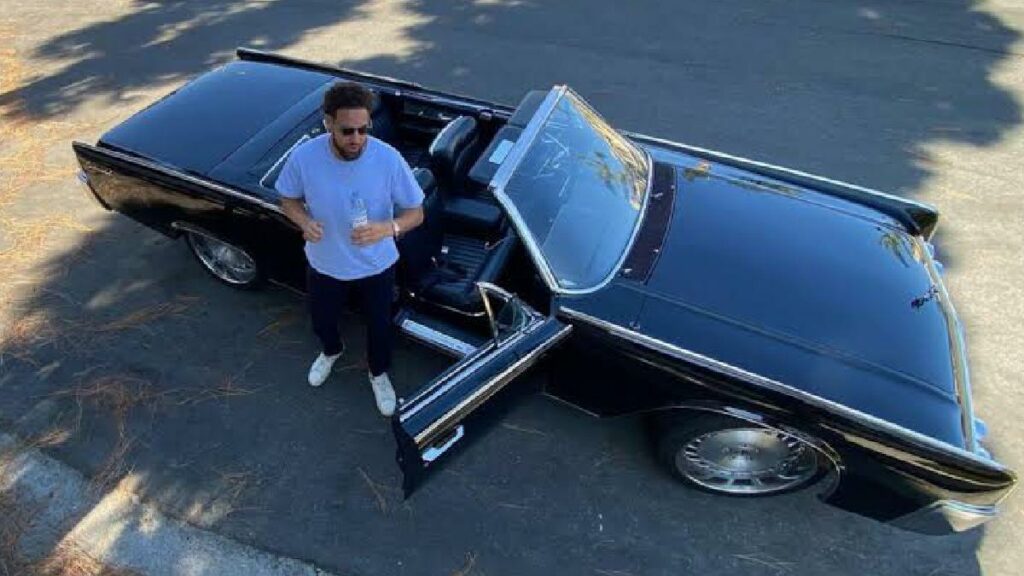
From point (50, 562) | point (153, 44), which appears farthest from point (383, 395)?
point (153, 44)

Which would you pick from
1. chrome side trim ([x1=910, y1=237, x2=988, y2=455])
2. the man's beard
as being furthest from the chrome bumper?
the man's beard

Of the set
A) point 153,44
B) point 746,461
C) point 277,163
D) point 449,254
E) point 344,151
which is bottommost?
point 746,461

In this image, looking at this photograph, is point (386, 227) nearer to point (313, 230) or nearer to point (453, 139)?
point (313, 230)

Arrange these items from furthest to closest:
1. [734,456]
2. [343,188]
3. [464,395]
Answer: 1. [734,456]
2. [343,188]
3. [464,395]

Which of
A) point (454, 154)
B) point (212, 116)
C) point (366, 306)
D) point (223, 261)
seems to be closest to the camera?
point (366, 306)

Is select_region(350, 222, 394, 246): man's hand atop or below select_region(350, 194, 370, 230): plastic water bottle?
below

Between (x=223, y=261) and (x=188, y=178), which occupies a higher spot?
(x=188, y=178)

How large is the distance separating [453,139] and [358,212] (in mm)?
1137

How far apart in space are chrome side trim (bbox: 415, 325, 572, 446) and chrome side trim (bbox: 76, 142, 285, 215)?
1612 mm

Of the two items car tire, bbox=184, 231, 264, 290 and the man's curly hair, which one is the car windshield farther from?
car tire, bbox=184, 231, 264, 290

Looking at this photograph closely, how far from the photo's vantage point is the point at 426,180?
377 cm

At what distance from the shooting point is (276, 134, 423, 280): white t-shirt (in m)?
2.98

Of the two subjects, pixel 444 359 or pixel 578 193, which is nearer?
pixel 578 193

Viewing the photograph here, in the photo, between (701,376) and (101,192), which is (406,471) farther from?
(101,192)
